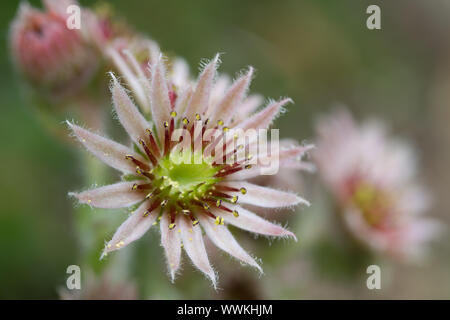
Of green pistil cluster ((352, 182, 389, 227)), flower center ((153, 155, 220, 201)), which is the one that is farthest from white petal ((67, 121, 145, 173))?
green pistil cluster ((352, 182, 389, 227))

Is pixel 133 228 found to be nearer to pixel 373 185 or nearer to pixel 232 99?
pixel 232 99

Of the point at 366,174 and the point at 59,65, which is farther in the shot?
the point at 366,174

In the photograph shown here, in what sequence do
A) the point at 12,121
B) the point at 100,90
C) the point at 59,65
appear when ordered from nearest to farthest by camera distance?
1. the point at 59,65
2. the point at 100,90
3. the point at 12,121

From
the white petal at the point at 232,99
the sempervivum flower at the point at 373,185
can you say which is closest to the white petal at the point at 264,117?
the white petal at the point at 232,99

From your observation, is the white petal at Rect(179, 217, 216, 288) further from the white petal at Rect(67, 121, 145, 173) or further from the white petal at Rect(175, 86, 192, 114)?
the white petal at Rect(175, 86, 192, 114)

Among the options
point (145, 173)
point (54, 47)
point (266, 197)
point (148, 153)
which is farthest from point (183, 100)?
point (54, 47)
